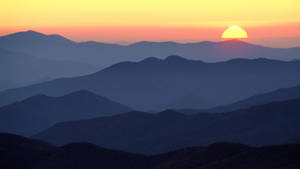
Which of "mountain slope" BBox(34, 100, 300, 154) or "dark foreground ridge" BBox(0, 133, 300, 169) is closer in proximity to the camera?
"dark foreground ridge" BBox(0, 133, 300, 169)

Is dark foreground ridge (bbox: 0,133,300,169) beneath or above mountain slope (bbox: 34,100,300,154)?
above

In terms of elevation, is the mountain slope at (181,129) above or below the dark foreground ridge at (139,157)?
below

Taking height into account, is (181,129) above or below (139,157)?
below

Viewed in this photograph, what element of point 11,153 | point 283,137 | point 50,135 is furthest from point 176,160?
point 50,135

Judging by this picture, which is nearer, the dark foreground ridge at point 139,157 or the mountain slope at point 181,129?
the dark foreground ridge at point 139,157
